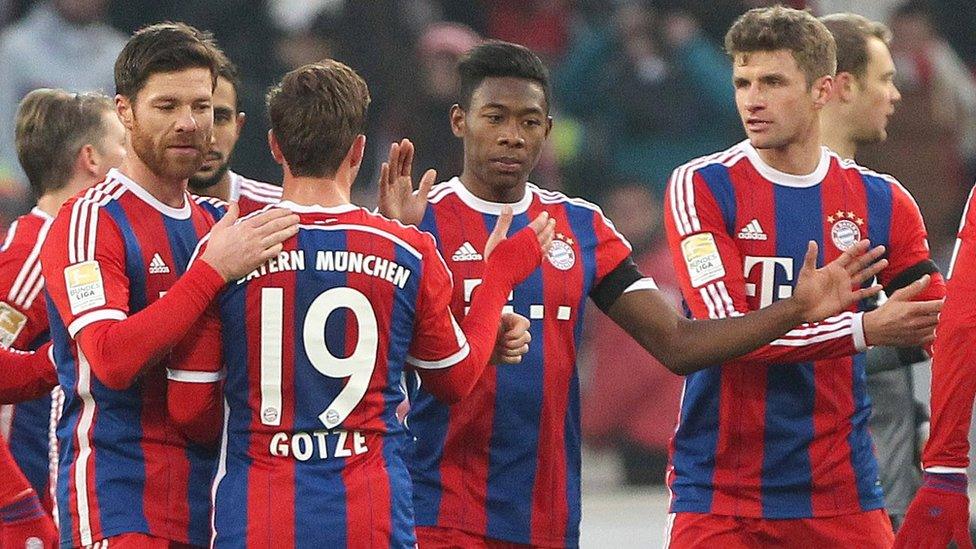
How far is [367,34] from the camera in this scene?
10.9m

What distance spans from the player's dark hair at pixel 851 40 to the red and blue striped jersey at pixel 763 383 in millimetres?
929

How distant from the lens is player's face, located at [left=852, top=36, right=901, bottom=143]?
226 inches

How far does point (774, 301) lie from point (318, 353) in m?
1.57

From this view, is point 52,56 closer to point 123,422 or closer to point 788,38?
point 788,38

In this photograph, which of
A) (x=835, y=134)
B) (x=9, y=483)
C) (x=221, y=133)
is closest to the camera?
(x=9, y=483)

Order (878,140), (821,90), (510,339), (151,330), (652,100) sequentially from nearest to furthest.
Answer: (151,330) → (510,339) → (821,90) → (878,140) → (652,100)

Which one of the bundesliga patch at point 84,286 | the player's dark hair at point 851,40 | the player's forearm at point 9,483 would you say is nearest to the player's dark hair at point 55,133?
the player's forearm at point 9,483

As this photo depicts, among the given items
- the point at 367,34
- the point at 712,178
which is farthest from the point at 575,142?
the point at 712,178

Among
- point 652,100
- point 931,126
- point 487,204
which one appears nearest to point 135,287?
point 487,204

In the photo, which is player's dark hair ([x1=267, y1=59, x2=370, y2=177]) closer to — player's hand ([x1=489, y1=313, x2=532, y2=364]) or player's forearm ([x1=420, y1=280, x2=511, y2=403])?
player's forearm ([x1=420, y1=280, x2=511, y2=403])

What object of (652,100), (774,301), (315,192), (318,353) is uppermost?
(652,100)

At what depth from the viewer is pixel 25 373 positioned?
4664 millimetres

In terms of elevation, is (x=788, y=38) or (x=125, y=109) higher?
(x=788, y=38)

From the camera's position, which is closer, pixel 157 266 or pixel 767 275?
pixel 157 266
